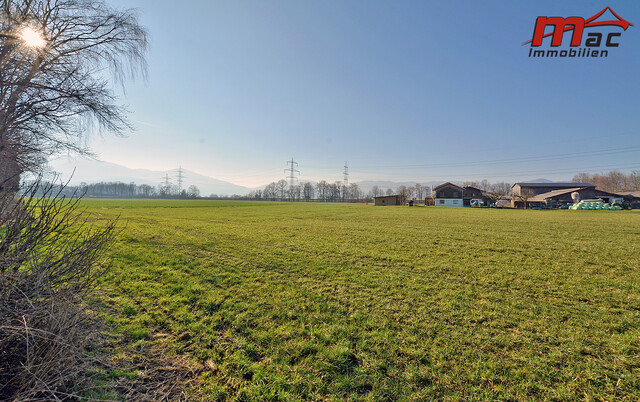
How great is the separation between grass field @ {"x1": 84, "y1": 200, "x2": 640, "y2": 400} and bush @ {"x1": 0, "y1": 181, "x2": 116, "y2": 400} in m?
1.45

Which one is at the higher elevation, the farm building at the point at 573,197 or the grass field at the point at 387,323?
the farm building at the point at 573,197

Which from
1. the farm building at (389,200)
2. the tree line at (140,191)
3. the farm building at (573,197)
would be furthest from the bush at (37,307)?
the tree line at (140,191)

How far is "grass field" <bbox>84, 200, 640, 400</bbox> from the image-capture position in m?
3.31

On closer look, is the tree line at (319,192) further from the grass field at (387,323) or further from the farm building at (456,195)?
the grass field at (387,323)

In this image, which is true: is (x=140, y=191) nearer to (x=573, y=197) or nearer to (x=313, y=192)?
(x=313, y=192)

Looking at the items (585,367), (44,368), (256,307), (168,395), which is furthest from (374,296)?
(44,368)

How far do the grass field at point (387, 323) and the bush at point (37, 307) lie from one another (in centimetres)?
145

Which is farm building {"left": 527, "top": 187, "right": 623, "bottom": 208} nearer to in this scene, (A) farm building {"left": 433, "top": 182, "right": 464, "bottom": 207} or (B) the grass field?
(A) farm building {"left": 433, "top": 182, "right": 464, "bottom": 207}

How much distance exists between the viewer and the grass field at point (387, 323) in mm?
3311

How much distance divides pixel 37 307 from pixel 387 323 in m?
5.31

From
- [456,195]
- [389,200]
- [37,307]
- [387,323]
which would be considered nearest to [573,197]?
[456,195]

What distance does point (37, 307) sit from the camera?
103 inches

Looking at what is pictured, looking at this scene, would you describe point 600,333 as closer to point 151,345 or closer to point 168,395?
point 168,395

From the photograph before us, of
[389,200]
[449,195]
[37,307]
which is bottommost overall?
[37,307]
